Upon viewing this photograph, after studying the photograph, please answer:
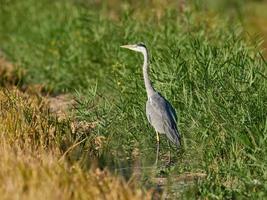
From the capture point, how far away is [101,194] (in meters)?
6.40

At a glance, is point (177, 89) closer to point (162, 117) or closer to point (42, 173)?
point (162, 117)

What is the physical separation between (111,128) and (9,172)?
9.62 feet

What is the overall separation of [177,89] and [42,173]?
3.43 metres

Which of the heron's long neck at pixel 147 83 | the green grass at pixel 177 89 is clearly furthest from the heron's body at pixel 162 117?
the green grass at pixel 177 89

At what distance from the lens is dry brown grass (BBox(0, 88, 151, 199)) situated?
20.6 ft

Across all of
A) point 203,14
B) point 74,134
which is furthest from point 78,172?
point 203,14

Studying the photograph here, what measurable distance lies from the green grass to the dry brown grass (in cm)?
36

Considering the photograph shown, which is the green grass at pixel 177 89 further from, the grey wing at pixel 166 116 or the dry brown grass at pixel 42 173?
the dry brown grass at pixel 42 173

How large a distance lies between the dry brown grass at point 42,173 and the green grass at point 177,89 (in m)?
0.36

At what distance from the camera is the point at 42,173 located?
21.9 feet

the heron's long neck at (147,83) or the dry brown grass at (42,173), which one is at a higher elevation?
the heron's long neck at (147,83)

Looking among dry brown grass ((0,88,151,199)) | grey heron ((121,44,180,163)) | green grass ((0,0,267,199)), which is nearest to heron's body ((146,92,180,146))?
grey heron ((121,44,180,163))

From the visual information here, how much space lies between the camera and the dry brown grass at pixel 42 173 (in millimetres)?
6266

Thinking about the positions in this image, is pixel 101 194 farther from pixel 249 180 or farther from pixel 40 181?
pixel 249 180
